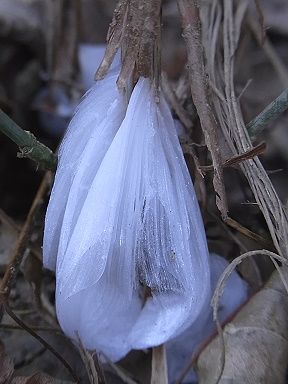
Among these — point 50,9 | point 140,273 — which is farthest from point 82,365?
point 50,9

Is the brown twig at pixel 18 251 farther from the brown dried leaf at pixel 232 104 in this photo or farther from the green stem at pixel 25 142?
the brown dried leaf at pixel 232 104

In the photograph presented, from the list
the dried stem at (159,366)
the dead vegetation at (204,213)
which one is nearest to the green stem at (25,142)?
the dead vegetation at (204,213)

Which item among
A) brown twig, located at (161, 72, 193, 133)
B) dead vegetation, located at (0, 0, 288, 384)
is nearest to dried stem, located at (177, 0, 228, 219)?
dead vegetation, located at (0, 0, 288, 384)

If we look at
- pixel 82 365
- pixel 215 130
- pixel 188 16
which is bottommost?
pixel 82 365

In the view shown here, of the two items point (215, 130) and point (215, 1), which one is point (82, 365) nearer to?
point (215, 130)

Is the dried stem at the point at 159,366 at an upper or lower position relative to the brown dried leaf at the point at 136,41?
lower

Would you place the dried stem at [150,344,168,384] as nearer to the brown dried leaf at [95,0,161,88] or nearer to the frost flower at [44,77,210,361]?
the frost flower at [44,77,210,361]

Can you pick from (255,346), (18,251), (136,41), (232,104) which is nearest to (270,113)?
(232,104)
